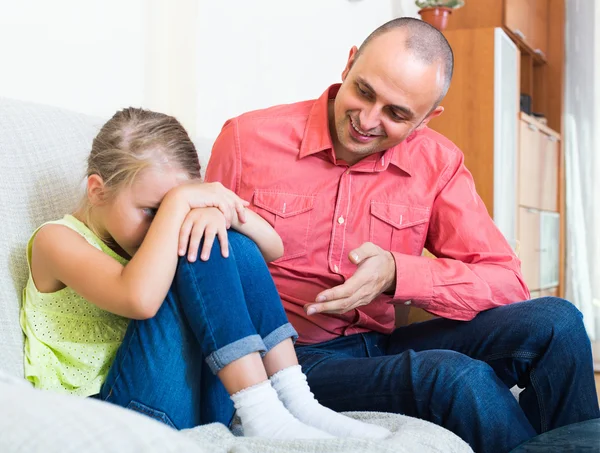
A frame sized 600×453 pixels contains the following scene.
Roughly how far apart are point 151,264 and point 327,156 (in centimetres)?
61

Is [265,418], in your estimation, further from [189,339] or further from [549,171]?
[549,171]

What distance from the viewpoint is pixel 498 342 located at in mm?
1428

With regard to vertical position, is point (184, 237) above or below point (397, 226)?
above

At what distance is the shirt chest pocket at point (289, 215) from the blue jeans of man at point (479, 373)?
0.20 meters

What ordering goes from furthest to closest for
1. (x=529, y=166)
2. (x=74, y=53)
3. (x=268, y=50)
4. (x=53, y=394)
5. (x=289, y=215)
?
(x=529, y=166) → (x=268, y=50) → (x=74, y=53) → (x=289, y=215) → (x=53, y=394)

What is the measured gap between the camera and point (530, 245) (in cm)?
409

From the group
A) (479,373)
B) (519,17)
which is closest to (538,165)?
(519,17)

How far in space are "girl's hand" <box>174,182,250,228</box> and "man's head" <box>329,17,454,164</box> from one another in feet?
1.16

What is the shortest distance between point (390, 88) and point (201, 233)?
0.56 m

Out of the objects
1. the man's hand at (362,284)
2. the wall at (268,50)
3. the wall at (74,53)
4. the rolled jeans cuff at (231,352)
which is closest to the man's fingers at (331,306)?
the man's hand at (362,284)

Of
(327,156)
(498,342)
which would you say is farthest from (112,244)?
(498,342)

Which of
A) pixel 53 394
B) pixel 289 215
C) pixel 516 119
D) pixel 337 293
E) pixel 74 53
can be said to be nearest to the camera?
pixel 53 394

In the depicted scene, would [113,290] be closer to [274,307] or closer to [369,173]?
[274,307]

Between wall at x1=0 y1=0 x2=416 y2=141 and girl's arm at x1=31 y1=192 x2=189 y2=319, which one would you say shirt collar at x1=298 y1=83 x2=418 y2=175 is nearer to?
wall at x1=0 y1=0 x2=416 y2=141
